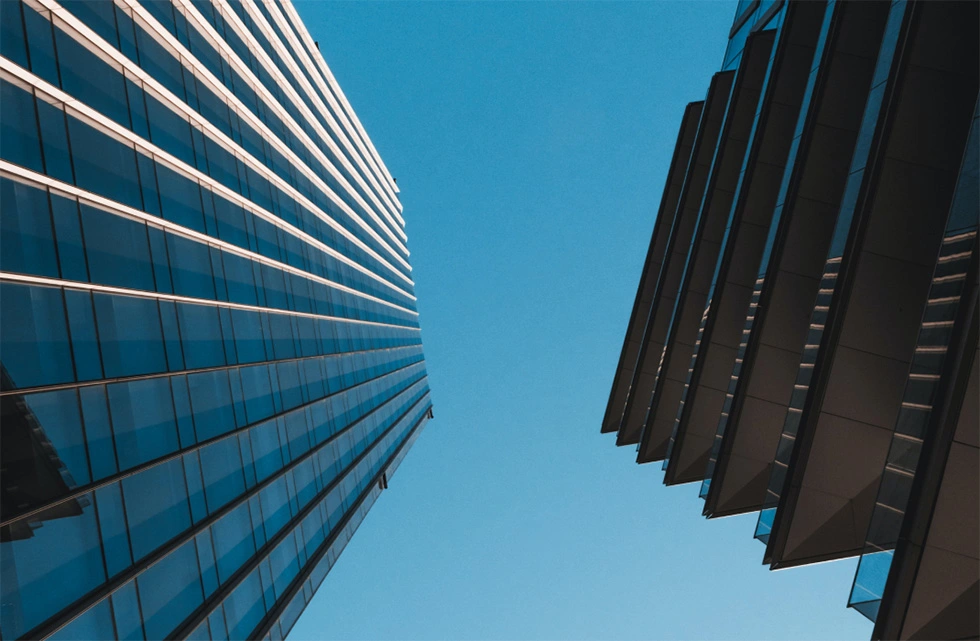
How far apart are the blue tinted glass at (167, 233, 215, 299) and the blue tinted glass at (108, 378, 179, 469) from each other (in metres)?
3.69

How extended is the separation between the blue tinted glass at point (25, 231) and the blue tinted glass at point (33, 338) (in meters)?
0.45

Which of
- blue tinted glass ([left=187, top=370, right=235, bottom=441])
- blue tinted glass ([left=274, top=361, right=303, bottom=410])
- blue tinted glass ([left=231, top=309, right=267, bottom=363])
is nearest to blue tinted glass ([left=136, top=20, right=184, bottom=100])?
blue tinted glass ([left=231, top=309, right=267, bottom=363])

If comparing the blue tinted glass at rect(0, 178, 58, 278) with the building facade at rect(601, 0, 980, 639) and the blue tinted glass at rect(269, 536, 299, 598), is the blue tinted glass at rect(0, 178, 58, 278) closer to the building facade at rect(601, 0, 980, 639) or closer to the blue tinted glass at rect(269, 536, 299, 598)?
the blue tinted glass at rect(269, 536, 299, 598)

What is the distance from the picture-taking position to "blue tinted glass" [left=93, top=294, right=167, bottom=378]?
15484 millimetres

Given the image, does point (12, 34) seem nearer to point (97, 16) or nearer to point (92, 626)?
point (97, 16)

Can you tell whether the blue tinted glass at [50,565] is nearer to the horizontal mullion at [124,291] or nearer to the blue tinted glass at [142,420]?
the blue tinted glass at [142,420]

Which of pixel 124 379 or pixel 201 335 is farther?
pixel 201 335

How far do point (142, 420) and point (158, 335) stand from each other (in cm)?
274

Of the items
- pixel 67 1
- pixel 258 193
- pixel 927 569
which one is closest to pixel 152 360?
pixel 67 1

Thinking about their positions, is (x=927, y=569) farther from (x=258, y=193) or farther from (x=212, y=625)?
(x=258, y=193)

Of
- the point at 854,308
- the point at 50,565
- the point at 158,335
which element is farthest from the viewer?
the point at 158,335

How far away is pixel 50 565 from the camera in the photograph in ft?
40.2

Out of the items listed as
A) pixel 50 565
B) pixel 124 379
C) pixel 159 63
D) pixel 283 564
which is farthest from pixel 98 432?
pixel 283 564

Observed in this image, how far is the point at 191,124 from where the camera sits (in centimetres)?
2331
